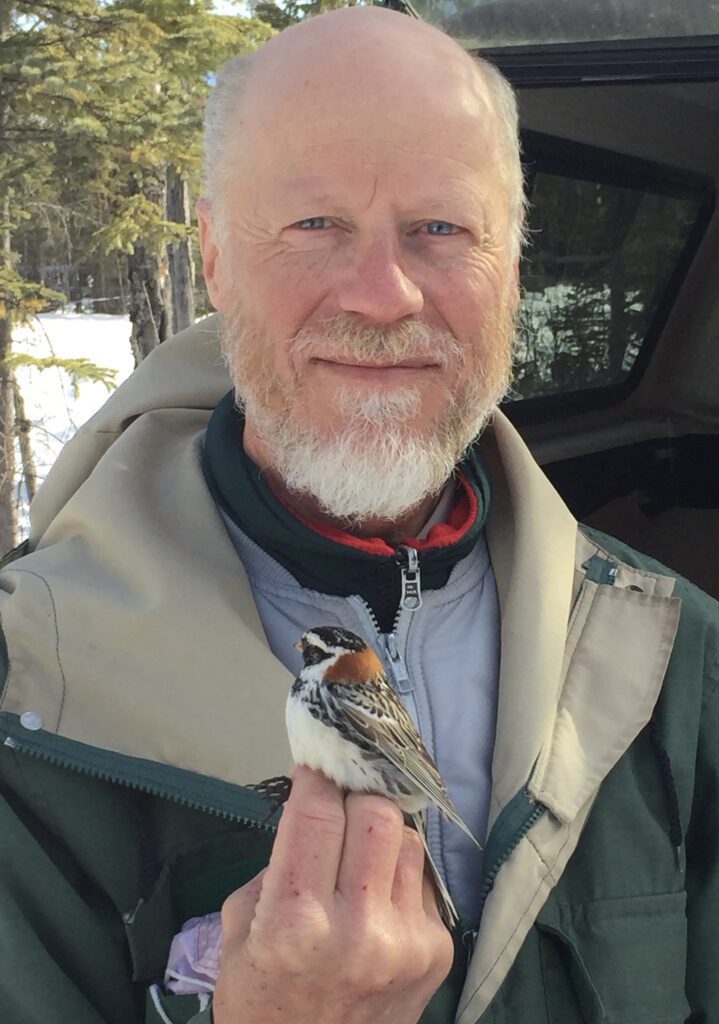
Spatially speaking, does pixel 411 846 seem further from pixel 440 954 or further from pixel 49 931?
pixel 49 931

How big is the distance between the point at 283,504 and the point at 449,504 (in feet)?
1.61

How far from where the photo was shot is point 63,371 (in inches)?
480

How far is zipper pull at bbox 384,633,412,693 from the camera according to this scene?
1.87 meters

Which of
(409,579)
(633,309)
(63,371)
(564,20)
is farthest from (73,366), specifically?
(409,579)

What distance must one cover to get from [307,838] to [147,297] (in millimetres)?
9296

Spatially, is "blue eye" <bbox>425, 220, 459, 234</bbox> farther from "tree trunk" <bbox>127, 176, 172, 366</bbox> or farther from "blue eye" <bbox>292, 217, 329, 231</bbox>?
"tree trunk" <bbox>127, 176, 172, 366</bbox>

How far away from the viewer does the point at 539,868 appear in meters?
1.72

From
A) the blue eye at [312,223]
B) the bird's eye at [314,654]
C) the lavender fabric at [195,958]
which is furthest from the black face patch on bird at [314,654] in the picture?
the blue eye at [312,223]

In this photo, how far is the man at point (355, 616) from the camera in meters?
1.65

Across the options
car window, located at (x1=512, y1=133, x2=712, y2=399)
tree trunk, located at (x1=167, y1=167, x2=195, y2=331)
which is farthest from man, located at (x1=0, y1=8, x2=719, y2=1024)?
tree trunk, located at (x1=167, y1=167, x2=195, y2=331)

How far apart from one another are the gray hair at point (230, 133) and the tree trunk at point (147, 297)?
7.52 metres

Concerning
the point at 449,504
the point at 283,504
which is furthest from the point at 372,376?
the point at 449,504

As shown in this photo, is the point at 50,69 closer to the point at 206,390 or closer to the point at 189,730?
the point at 206,390

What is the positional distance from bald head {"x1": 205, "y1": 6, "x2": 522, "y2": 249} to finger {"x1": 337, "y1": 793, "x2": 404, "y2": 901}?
1.39 meters
